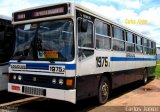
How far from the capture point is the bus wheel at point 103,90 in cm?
903

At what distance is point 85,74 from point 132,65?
531 cm

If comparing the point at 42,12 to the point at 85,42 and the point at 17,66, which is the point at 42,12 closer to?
the point at 85,42

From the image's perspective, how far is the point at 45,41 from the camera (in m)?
7.77

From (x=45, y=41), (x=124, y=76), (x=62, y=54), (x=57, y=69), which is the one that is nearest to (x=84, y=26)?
(x=62, y=54)

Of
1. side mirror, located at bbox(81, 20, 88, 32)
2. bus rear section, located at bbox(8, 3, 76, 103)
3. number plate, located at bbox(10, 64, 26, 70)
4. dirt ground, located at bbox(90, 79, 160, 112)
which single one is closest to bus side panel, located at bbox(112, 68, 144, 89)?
dirt ground, located at bbox(90, 79, 160, 112)

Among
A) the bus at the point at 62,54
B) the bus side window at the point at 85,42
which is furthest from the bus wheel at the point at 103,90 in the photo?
the bus side window at the point at 85,42

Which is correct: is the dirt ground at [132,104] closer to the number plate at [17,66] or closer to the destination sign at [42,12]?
the number plate at [17,66]

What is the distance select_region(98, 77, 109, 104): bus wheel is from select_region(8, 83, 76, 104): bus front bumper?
198 cm

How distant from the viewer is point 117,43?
35.1ft

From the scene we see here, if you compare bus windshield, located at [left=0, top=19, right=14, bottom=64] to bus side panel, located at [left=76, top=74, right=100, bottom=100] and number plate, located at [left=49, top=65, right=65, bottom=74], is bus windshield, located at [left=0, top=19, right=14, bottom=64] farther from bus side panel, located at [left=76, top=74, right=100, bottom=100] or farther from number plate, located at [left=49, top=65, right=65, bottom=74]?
bus side panel, located at [left=76, top=74, right=100, bottom=100]

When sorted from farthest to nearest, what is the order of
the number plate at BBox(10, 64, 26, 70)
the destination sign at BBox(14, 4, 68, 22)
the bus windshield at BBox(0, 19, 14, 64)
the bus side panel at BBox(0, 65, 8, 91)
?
the bus windshield at BBox(0, 19, 14, 64)
the bus side panel at BBox(0, 65, 8, 91)
the number plate at BBox(10, 64, 26, 70)
the destination sign at BBox(14, 4, 68, 22)

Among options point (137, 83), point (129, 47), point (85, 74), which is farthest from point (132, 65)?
point (85, 74)

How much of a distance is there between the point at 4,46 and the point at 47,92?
2.90 m

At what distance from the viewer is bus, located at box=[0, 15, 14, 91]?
9.26 m
